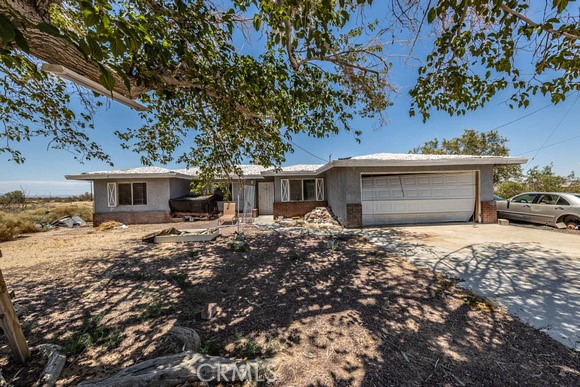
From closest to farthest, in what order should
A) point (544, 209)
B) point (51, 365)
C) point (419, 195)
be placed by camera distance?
point (51, 365) < point (544, 209) < point (419, 195)

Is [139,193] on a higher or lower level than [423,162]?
lower

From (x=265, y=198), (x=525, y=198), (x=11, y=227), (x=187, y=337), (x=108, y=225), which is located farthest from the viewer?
(x=265, y=198)

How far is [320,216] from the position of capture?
34.6 feet

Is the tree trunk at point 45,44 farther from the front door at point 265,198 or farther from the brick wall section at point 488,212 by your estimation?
the brick wall section at point 488,212

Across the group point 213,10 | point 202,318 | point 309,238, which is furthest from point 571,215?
point 213,10

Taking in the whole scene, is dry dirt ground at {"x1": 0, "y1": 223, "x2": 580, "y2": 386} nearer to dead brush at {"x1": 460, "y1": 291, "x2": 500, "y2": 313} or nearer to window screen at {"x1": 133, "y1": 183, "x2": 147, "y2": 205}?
dead brush at {"x1": 460, "y1": 291, "x2": 500, "y2": 313}

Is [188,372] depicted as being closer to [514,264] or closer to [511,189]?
[514,264]

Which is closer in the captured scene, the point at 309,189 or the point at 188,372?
the point at 188,372

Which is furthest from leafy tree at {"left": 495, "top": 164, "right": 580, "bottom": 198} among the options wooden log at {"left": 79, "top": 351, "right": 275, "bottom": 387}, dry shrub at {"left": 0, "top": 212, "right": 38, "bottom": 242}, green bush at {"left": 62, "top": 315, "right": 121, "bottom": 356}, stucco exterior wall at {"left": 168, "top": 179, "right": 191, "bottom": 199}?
dry shrub at {"left": 0, "top": 212, "right": 38, "bottom": 242}

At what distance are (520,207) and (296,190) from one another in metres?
9.67

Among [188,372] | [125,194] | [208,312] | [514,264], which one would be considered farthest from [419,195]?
[125,194]

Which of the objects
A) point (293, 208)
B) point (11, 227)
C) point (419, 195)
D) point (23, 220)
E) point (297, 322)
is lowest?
point (297, 322)

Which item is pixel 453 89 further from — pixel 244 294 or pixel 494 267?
pixel 244 294

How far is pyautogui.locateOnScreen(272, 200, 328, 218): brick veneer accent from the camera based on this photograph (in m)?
11.6
